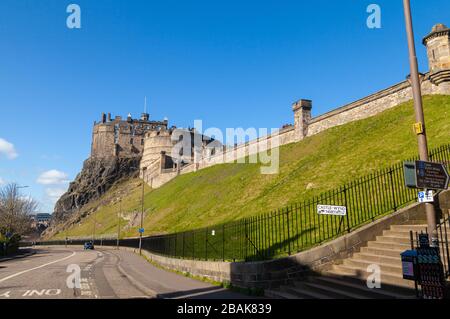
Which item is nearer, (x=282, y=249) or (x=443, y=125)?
(x=282, y=249)

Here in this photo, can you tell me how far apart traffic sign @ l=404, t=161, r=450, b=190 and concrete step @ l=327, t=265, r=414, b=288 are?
229cm

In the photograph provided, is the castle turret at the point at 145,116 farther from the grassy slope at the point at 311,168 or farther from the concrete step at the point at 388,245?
the concrete step at the point at 388,245

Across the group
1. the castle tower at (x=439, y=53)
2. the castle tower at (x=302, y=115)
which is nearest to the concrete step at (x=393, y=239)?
the castle tower at (x=439, y=53)

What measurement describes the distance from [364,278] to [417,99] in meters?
4.66

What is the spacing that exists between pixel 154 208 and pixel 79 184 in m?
74.6

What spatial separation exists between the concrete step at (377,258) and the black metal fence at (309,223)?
125 cm

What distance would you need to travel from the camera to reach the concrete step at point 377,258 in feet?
29.0

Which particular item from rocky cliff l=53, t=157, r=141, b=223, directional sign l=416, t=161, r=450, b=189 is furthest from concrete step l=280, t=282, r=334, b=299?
rocky cliff l=53, t=157, r=141, b=223

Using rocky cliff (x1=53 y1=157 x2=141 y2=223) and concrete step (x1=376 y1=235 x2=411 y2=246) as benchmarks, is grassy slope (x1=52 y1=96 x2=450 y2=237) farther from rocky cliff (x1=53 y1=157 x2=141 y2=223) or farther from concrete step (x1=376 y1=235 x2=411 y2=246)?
rocky cliff (x1=53 y1=157 x2=141 y2=223)

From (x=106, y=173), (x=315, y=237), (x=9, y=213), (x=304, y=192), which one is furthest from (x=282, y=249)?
(x=106, y=173)

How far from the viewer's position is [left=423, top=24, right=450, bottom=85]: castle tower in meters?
21.7

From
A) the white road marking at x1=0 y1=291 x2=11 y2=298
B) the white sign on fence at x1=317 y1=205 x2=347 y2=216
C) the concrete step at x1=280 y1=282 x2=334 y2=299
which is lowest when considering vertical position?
the white road marking at x1=0 y1=291 x2=11 y2=298
